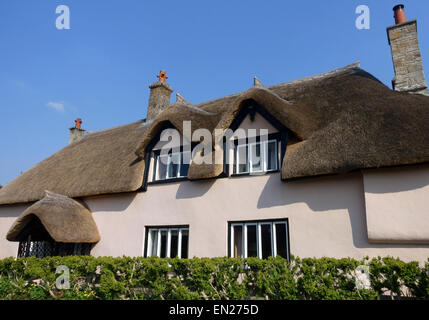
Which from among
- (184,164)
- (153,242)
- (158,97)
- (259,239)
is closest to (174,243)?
(153,242)

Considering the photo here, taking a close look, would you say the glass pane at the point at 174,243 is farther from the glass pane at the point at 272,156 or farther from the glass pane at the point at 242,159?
the glass pane at the point at 272,156

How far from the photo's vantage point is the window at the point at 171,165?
956 centimetres

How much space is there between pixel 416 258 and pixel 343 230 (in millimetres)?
1386

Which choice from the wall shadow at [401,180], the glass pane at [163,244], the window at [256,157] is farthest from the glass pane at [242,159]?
the wall shadow at [401,180]

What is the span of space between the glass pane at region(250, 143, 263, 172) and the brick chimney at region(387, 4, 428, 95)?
16.3ft

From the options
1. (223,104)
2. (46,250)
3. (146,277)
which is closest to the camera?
(146,277)

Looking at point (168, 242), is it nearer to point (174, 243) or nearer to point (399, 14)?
point (174, 243)

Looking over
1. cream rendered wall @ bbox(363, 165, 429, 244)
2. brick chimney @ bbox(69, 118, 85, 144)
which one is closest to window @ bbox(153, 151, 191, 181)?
cream rendered wall @ bbox(363, 165, 429, 244)

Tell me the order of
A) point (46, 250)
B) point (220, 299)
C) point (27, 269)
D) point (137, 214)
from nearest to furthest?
point (220, 299), point (27, 269), point (137, 214), point (46, 250)

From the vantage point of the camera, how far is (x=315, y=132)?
7.70 meters

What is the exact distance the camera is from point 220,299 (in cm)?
635

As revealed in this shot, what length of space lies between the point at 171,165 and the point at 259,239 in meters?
3.92

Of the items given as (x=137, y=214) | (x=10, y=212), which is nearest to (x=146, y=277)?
(x=137, y=214)
